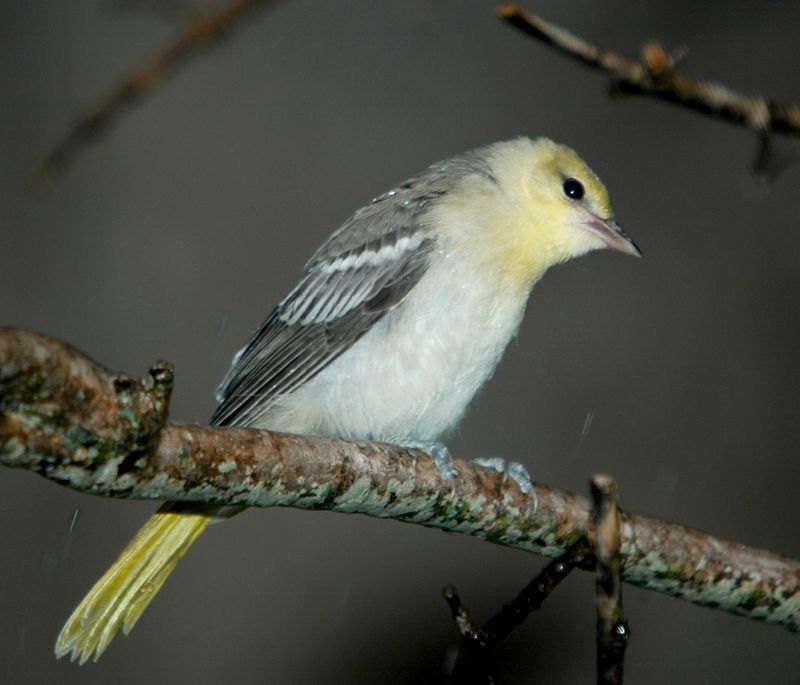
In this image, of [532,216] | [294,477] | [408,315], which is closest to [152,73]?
[294,477]

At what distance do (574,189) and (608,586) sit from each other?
4.83ft

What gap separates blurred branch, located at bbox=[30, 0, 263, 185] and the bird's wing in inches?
34.1

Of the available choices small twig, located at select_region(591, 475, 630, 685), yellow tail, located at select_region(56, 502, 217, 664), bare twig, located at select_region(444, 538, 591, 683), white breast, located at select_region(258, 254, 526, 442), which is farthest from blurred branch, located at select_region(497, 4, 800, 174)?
yellow tail, located at select_region(56, 502, 217, 664)

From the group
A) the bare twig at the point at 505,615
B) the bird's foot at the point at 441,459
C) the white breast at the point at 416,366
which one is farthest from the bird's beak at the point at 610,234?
the bare twig at the point at 505,615

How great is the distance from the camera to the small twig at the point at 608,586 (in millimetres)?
1338

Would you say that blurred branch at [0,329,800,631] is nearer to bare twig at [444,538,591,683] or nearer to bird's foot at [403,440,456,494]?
Result: bird's foot at [403,440,456,494]

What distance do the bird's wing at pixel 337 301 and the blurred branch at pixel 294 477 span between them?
1.75ft

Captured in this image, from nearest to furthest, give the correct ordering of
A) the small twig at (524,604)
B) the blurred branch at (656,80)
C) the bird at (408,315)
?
the blurred branch at (656,80)
the small twig at (524,604)
the bird at (408,315)

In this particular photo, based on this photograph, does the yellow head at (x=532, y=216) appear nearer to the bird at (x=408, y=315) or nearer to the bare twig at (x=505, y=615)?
the bird at (x=408, y=315)

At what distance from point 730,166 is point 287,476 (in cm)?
312

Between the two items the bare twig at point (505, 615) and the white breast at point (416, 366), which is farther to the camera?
the white breast at point (416, 366)

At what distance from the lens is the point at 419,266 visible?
98.7 inches

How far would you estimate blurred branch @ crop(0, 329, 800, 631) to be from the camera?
1403 millimetres

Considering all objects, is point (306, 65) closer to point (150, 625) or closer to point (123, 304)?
point (123, 304)
